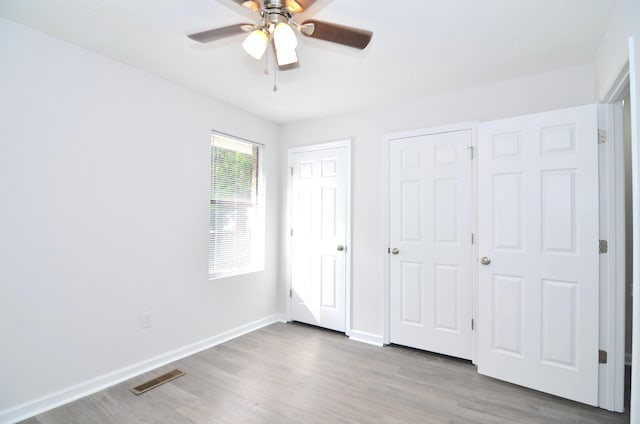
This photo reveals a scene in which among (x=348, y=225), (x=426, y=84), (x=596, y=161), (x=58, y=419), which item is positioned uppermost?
(x=426, y=84)

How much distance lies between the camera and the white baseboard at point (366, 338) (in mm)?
3289

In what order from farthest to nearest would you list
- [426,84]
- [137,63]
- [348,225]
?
1. [348,225]
2. [426,84]
3. [137,63]

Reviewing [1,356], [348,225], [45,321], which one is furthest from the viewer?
[348,225]

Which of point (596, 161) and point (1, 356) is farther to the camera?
point (596, 161)

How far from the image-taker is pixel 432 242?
305cm

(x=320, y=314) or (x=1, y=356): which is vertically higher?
(x=1, y=356)

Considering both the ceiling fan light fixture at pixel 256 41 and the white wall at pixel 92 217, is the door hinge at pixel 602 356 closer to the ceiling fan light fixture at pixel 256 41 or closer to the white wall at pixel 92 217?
the ceiling fan light fixture at pixel 256 41

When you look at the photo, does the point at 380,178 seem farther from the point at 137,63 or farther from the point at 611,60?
the point at 137,63

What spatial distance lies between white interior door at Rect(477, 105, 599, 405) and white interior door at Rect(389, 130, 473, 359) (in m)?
0.22

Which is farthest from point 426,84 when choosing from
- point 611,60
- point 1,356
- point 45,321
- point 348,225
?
point 1,356

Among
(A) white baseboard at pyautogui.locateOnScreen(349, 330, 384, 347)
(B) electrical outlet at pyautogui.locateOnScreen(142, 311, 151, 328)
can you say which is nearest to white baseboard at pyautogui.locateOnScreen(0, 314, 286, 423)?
(B) electrical outlet at pyautogui.locateOnScreen(142, 311, 151, 328)

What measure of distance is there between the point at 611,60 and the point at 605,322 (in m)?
1.75

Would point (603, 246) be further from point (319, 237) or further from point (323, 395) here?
point (319, 237)

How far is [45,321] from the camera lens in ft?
6.89
